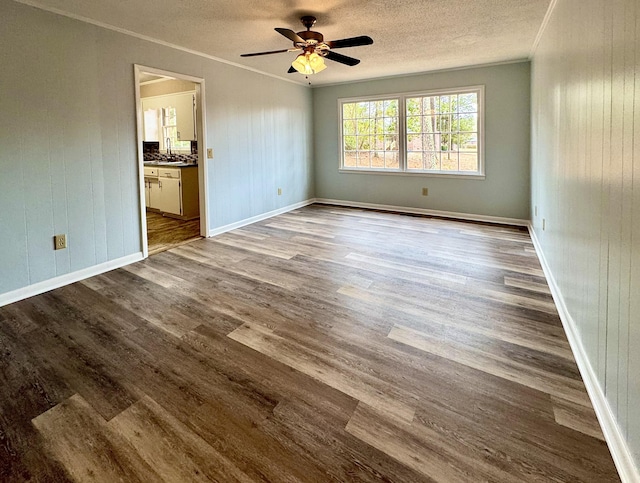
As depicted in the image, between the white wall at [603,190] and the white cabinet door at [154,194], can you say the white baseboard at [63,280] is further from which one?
the white wall at [603,190]

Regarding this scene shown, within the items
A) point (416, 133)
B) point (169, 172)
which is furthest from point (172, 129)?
point (416, 133)

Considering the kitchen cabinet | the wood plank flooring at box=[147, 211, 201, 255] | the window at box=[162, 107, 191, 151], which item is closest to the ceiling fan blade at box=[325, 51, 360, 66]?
the wood plank flooring at box=[147, 211, 201, 255]

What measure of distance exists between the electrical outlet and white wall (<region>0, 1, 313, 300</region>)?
0.05 meters

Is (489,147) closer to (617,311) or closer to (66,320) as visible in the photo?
(617,311)

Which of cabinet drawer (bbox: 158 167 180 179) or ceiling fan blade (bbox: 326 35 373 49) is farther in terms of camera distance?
cabinet drawer (bbox: 158 167 180 179)

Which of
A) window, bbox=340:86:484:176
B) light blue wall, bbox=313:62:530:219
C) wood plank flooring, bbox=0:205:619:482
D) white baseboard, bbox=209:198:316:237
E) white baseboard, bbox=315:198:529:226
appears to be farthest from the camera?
window, bbox=340:86:484:176

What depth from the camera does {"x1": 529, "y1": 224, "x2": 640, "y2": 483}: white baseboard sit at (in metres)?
1.29

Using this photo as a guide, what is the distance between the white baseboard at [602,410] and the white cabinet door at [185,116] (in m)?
5.80

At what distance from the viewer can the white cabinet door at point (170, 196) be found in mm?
6008

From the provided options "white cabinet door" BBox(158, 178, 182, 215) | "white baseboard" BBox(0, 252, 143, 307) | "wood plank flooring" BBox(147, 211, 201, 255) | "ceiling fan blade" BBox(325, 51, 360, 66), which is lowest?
"white baseboard" BBox(0, 252, 143, 307)

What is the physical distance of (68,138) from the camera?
326 cm

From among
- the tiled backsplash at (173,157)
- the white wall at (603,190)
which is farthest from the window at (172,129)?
the white wall at (603,190)

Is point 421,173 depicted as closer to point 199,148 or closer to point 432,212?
point 432,212

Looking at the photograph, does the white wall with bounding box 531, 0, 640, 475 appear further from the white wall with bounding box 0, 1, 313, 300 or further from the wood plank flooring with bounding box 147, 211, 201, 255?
the wood plank flooring with bounding box 147, 211, 201, 255
